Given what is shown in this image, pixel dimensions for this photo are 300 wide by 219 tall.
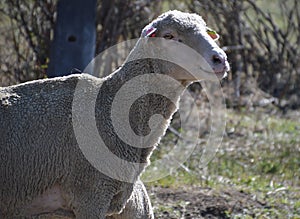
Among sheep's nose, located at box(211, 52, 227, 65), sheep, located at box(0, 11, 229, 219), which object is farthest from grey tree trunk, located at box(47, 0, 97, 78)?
sheep's nose, located at box(211, 52, 227, 65)

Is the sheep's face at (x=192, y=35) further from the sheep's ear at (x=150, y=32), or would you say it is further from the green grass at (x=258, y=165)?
the green grass at (x=258, y=165)

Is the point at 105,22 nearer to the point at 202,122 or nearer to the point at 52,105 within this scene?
the point at 202,122

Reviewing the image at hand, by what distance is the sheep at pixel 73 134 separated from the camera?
16.1ft

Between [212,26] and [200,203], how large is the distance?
12.9 ft

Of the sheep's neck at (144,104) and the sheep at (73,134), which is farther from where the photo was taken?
the sheep's neck at (144,104)

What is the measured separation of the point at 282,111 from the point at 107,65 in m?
3.10

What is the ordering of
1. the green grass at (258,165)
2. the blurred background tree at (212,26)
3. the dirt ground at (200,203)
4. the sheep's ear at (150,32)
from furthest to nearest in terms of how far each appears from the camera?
1. the blurred background tree at (212,26)
2. the green grass at (258,165)
3. the dirt ground at (200,203)
4. the sheep's ear at (150,32)

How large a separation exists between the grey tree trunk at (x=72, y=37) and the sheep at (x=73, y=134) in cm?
210

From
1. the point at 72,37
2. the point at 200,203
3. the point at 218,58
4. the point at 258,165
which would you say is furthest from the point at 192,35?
the point at 258,165

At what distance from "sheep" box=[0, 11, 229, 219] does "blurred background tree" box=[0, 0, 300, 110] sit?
2.91m

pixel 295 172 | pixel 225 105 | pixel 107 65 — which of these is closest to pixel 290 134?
pixel 225 105

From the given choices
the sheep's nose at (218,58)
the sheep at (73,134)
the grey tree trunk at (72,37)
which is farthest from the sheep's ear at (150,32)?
the grey tree trunk at (72,37)

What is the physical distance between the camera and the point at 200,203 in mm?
6695

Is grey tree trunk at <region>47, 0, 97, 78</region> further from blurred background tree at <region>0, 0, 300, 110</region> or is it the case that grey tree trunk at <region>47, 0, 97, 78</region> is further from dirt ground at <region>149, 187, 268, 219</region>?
dirt ground at <region>149, 187, 268, 219</region>
